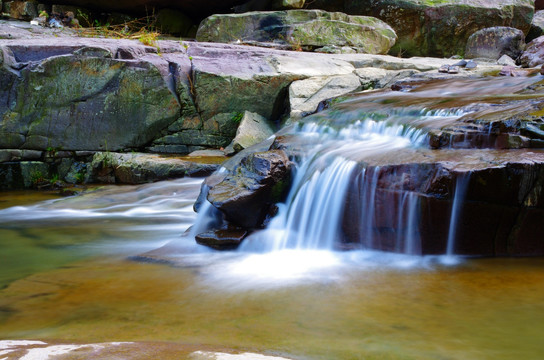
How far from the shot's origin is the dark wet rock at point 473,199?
364 cm

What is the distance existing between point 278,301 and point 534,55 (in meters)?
8.17

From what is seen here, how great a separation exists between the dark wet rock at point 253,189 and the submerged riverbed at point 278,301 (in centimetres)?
47

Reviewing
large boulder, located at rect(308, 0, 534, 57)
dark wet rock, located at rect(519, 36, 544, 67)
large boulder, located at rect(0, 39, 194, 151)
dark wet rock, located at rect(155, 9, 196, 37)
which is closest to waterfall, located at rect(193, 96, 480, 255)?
large boulder, located at rect(0, 39, 194, 151)

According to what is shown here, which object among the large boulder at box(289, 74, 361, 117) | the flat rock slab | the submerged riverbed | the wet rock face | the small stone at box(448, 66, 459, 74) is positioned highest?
the wet rock face

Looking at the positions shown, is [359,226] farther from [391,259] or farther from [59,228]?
[59,228]

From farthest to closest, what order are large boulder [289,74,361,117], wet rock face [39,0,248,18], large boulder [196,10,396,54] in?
wet rock face [39,0,248,18] < large boulder [196,10,396,54] < large boulder [289,74,361,117]

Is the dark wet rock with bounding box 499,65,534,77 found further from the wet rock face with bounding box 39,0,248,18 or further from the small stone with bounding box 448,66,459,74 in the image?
the wet rock face with bounding box 39,0,248,18

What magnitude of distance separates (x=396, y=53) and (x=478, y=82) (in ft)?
21.7

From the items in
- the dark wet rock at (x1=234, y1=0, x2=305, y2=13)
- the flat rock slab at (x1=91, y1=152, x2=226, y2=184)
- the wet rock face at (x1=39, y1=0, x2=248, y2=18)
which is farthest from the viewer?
the wet rock face at (x1=39, y1=0, x2=248, y2=18)

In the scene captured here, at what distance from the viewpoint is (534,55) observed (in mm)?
8836

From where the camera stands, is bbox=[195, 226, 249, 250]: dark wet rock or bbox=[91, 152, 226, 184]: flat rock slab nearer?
bbox=[195, 226, 249, 250]: dark wet rock

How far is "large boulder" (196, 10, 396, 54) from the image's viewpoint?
10727mm

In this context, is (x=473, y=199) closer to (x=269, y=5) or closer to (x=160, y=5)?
(x=269, y=5)

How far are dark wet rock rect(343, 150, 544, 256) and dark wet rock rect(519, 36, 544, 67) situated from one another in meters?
5.78
